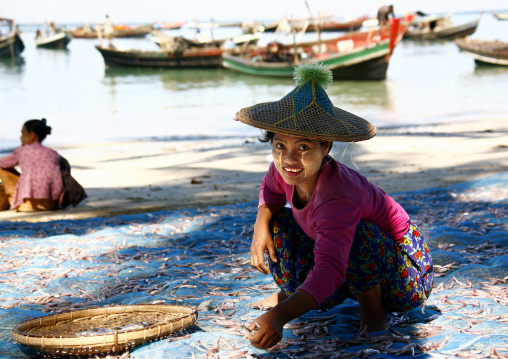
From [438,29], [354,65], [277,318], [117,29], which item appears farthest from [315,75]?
[117,29]

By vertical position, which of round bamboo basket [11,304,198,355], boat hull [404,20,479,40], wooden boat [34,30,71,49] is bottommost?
round bamboo basket [11,304,198,355]

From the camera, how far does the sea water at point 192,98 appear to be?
1438 cm

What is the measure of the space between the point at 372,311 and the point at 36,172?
413cm

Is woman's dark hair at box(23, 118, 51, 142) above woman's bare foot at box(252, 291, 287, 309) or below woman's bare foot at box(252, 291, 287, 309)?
above

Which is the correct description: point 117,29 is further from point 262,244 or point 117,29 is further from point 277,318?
point 277,318

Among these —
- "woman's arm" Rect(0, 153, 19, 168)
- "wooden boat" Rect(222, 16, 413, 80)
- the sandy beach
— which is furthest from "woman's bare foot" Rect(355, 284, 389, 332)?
"wooden boat" Rect(222, 16, 413, 80)

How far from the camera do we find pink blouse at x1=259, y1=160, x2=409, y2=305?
1.89m

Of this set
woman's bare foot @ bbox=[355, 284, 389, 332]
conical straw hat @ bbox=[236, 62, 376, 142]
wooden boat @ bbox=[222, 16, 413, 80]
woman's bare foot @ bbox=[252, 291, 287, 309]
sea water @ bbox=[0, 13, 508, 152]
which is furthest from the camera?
wooden boat @ bbox=[222, 16, 413, 80]

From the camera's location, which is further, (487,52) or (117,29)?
(117,29)

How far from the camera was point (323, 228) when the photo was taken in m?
1.95

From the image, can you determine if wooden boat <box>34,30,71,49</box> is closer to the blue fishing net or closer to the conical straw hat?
the blue fishing net

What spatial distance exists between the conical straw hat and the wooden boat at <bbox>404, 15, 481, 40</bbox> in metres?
43.9

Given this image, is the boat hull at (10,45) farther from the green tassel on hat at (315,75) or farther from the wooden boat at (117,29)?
the green tassel on hat at (315,75)

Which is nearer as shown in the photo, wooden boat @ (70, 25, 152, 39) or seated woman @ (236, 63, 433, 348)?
seated woman @ (236, 63, 433, 348)
